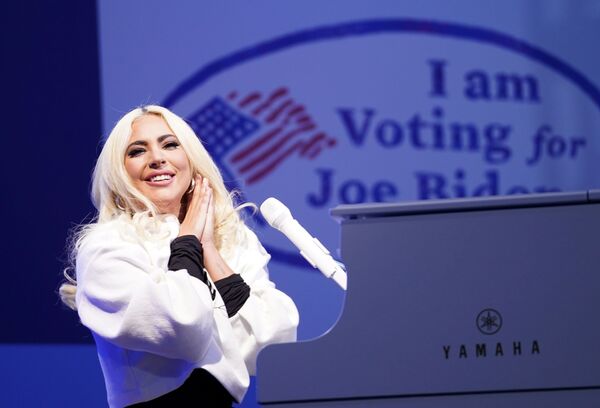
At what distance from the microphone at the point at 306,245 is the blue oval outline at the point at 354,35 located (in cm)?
114

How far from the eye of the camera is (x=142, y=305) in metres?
2.46

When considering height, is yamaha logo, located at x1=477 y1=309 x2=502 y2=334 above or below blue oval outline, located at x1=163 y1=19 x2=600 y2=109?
below

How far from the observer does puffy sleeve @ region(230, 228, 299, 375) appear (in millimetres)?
2750

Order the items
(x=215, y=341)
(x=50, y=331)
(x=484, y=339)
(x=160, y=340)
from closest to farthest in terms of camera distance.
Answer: (x=484, y=339) < (x=160, y=340) < (x=215, y=341) < (x=50, y=331)

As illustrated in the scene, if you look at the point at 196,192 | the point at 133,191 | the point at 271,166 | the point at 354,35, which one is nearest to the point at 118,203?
the point at 133,191

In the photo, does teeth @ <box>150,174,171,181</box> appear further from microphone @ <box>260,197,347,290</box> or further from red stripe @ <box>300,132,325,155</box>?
red stripe @ <box>300,132,325,155</box>

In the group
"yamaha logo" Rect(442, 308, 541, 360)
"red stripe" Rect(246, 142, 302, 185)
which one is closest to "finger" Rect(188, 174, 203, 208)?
"red stripe" Rect(246, 142, 302, 185)

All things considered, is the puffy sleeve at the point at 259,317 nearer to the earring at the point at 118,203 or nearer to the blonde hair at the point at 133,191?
the blonde hair at the point at 133,191

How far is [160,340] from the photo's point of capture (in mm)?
2467

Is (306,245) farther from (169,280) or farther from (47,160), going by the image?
(47,160)

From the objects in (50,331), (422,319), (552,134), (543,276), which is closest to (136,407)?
(422,319)

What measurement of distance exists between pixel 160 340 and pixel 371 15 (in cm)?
182

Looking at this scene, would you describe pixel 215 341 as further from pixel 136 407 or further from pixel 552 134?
pixel 552 134

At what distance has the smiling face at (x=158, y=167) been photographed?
9.62 ft
